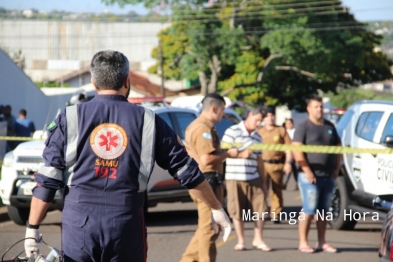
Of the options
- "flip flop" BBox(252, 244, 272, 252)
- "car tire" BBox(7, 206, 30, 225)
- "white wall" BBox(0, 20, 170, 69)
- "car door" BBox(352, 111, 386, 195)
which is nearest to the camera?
"flip flop" BBox(252, 244, 272, 252)

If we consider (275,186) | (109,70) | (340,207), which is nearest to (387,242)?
(109,70)

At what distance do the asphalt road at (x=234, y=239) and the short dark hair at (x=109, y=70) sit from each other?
172 inches

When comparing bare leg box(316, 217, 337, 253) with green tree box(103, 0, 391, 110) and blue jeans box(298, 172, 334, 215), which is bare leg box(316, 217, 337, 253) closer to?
blue jeans box(298, 172, 334, 215)

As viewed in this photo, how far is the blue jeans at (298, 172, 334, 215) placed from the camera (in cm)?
1047

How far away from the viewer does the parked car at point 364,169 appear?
448 inches

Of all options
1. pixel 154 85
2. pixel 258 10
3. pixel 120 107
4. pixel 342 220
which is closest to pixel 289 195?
pixel 342 220

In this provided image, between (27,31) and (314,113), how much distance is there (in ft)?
209

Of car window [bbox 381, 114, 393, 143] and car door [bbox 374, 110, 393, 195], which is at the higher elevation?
car window [bbox 381, 114, 393, 143]

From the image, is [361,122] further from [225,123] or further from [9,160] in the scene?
[9,160]

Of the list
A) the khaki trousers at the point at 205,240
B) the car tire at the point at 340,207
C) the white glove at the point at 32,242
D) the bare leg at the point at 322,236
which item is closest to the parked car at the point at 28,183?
the car tire at the point at 340,207

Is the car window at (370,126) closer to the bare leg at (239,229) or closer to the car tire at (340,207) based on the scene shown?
the car tire at (340,207)

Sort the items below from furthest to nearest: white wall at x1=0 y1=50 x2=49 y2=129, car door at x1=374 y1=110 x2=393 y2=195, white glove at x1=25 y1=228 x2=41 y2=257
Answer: white wall at x1=0 y1=50 x2=49 y2=129 → car door at x1=374 y1=110 x2=393 y2=195 → white glove at x1=25 y1=228 x2=41 y2=257

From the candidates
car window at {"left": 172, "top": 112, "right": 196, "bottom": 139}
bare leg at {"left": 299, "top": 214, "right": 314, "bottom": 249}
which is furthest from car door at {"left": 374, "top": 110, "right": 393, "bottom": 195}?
car window at {"left": 172, "top": 112, "right": 196, "bottom": 139}

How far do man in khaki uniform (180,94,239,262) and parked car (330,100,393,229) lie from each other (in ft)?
9.91
